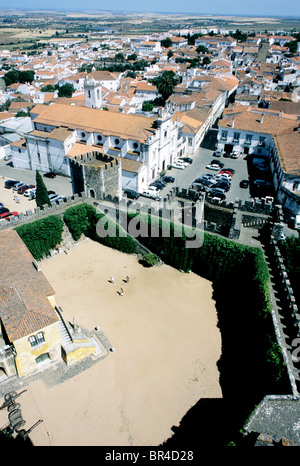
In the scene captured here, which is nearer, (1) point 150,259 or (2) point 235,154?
(1) point 150,259

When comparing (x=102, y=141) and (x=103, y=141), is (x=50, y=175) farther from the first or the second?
(x=103, y=141)

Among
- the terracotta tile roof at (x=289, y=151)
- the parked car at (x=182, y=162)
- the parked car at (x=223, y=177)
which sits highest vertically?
the terracotta tile roof at (x=289, y=151)

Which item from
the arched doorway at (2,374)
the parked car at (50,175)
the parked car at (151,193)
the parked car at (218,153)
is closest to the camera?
the arched doorway at (2,374)

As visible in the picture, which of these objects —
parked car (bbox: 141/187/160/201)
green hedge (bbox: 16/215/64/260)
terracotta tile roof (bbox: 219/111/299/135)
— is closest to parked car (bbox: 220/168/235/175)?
terracotta tile roof (bbox: 219/111/299/135)

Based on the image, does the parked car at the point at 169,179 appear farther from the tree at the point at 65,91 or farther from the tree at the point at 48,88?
the tree at the point at 48,88

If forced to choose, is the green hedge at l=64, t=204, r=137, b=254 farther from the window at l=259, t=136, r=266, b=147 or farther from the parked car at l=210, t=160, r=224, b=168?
the window at l=259, t=136, r=266, b=147

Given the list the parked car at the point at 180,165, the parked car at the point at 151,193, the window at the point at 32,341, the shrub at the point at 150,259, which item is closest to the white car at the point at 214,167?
the parked car at the point at 180,165

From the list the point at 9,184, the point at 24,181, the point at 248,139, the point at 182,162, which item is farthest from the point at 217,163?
the point at 9,184
